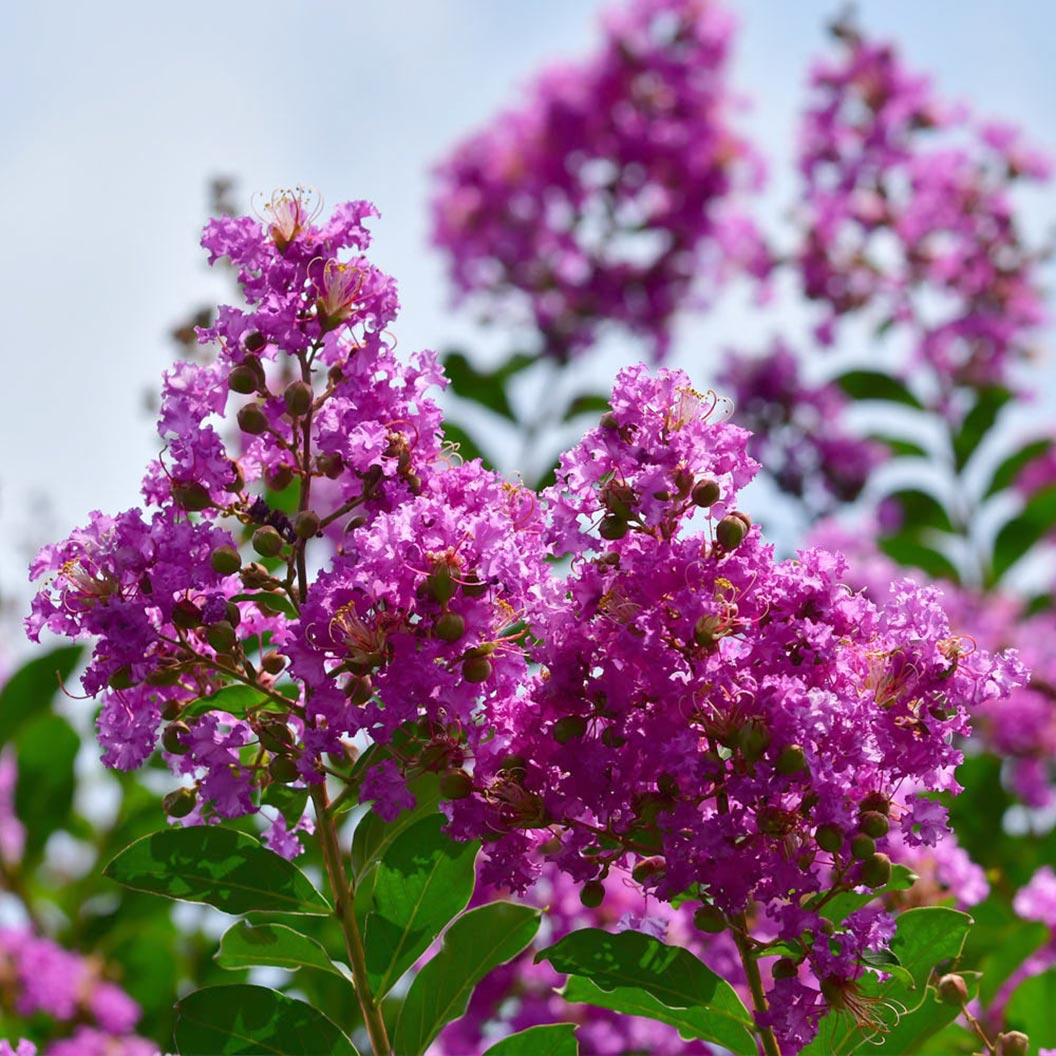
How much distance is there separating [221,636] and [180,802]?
0.74ft

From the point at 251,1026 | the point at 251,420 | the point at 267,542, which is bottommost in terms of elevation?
the point at 251,1026

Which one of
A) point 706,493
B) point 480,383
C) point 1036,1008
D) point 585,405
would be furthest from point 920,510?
point 706,493

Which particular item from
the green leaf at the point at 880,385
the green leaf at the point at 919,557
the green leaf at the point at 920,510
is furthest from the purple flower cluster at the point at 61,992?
the green leaf at the point at 880,385

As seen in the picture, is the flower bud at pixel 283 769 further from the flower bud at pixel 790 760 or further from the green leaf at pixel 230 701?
the flower bud at pixel 790 760

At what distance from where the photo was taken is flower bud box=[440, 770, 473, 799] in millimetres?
1373

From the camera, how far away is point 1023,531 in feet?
13.5

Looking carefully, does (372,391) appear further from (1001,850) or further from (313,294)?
(1001,850)

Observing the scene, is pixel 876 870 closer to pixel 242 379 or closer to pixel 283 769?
pixel 283 769

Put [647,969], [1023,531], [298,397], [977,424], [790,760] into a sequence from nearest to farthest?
1. [790,760]
2. [647,969]
3. [298,397]
4. [1023,531]
5. [977,424]

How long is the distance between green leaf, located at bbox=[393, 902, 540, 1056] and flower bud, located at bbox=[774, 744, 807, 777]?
0.36m

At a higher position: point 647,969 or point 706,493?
point 706,493

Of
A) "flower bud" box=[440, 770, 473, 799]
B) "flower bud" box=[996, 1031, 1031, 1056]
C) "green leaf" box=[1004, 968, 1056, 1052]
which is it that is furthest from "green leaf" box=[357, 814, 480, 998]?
"green leaf" box=[1004, 968, 1056, 1052]

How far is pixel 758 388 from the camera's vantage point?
4.66 meters

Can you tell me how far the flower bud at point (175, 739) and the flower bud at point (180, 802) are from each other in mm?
55
